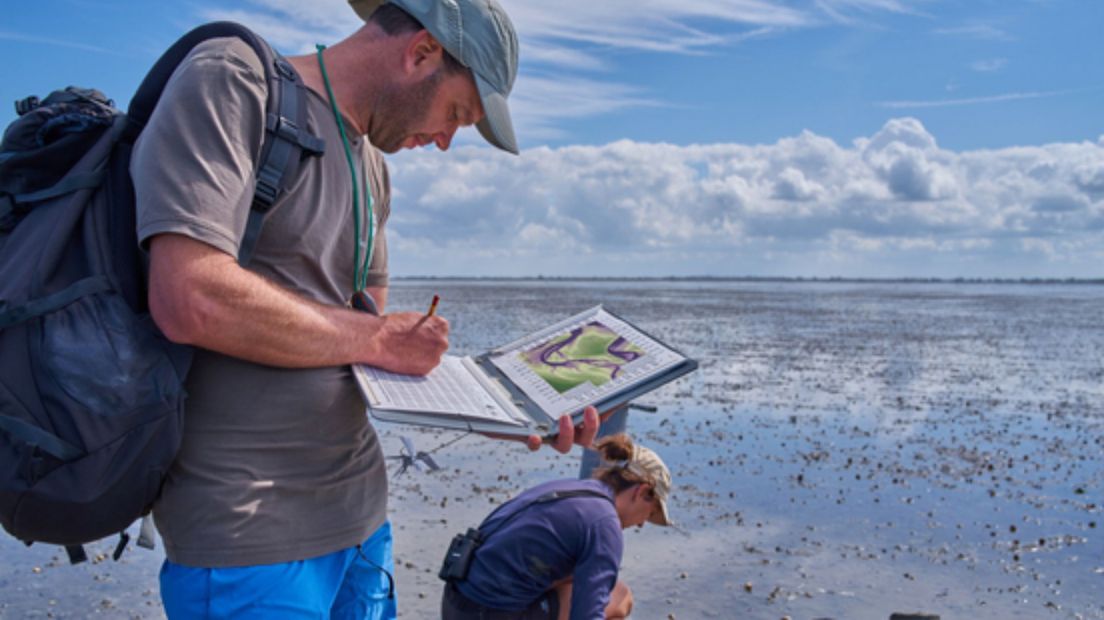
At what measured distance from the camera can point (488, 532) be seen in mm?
4582

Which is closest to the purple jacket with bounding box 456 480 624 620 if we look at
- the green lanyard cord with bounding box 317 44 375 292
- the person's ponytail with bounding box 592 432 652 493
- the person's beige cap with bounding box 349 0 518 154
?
the person's ponytail with bounding box 592 432 652 493

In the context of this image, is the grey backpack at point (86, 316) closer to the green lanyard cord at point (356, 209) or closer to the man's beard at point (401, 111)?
the green lanyard cord at point (356, 209)

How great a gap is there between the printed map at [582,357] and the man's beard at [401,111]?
76 cm

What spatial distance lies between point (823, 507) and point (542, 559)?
6.10 metres

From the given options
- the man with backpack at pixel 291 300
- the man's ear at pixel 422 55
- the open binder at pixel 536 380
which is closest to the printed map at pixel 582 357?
the open binder at pixel 536 380

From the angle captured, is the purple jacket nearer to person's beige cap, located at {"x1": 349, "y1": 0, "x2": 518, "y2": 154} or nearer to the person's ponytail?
the person's ponytail

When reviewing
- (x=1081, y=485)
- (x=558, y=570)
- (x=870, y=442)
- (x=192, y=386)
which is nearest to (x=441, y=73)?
(x=192, y=386)

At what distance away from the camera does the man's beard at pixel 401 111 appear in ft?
7.19

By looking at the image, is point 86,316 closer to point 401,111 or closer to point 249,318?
point 249,318

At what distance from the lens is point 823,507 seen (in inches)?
383

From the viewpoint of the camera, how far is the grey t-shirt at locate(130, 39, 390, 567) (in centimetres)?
181

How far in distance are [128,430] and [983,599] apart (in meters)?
7.07

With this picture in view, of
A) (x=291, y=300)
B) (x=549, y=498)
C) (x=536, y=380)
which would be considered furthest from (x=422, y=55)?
(x=549, y=498)

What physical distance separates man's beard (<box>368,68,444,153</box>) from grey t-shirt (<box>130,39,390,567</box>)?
0.07 metres
